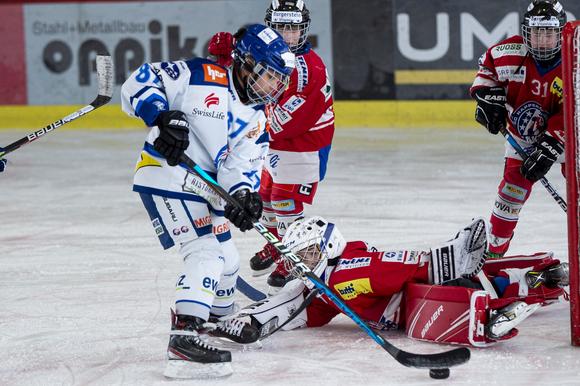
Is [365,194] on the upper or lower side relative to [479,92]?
lower

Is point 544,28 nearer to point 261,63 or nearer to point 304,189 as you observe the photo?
point 304,189

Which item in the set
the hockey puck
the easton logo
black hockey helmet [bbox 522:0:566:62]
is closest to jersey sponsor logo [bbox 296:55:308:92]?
black hockey helmet [bbox 522:0:566:62]

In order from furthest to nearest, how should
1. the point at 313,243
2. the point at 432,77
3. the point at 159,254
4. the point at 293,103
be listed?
1. the point at 432,77
2. the point at 159,254
3. the point at 293,103
4. the point at 313,243

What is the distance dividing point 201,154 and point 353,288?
675 millimetres

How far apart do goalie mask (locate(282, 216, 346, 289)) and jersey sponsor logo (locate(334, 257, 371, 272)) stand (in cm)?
3

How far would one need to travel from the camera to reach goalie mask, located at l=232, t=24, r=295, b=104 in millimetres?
3213

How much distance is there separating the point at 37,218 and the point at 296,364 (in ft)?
10.3

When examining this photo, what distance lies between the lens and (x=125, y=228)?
18.8ft

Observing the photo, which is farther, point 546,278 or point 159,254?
point 159,254

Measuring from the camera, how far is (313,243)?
3465mm

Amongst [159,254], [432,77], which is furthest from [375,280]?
[432,77]

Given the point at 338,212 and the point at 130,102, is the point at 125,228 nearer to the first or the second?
the point at 338,212

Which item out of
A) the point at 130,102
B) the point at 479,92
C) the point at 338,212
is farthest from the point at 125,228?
the point at 130,102

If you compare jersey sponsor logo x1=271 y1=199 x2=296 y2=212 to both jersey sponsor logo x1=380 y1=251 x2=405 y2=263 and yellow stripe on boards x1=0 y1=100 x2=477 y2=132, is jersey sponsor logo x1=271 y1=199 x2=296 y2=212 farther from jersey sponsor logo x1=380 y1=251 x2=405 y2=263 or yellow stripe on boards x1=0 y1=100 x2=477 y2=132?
yellow stripe on boards x1=0 y1=100 x2=477 y2=132
